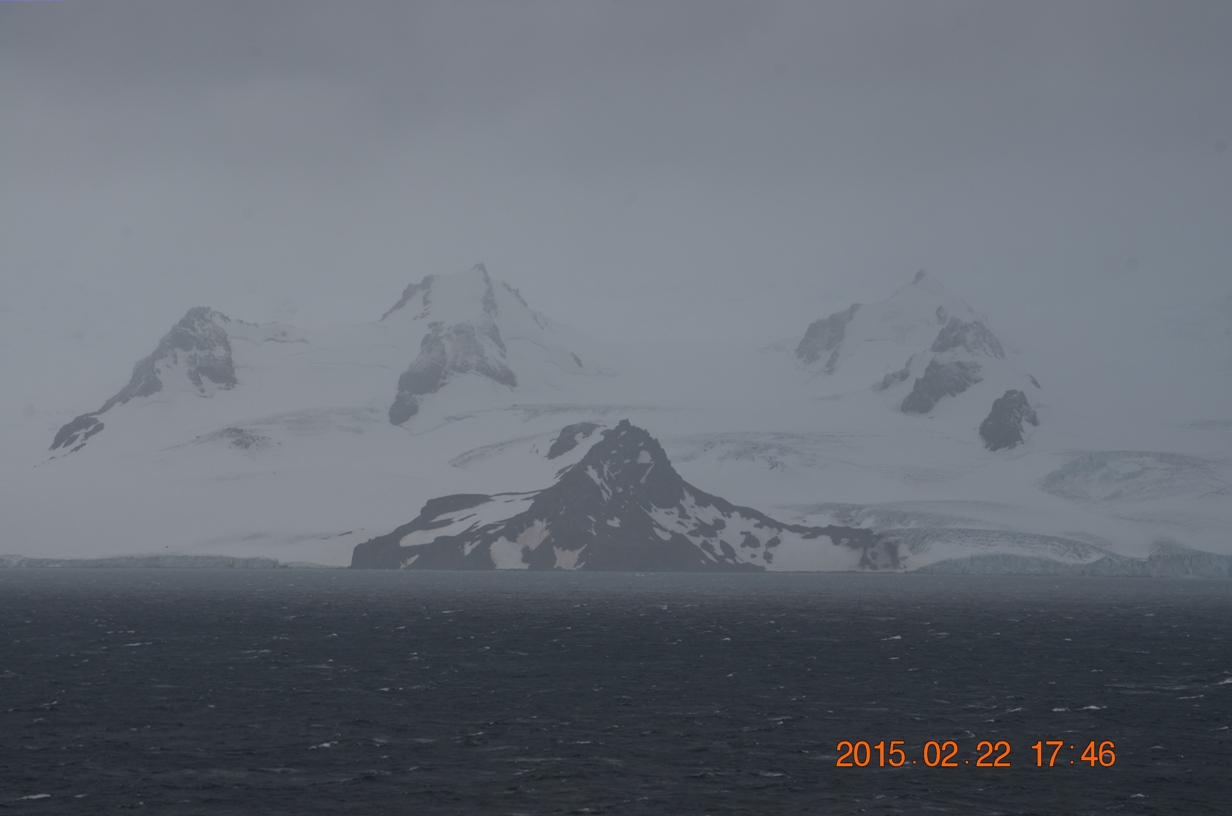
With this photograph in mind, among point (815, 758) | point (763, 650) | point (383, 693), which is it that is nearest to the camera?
point (815, 758)

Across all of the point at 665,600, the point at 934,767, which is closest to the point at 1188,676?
the point at 934,767

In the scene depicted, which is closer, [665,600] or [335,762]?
[335,762]

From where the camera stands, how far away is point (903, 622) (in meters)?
149

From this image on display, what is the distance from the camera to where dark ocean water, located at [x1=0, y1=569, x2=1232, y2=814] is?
2147 inches

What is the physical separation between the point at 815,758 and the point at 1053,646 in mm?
63926

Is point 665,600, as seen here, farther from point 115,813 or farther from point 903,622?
point 115,813

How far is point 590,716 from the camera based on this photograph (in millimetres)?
74125

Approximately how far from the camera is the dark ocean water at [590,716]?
179 feet
